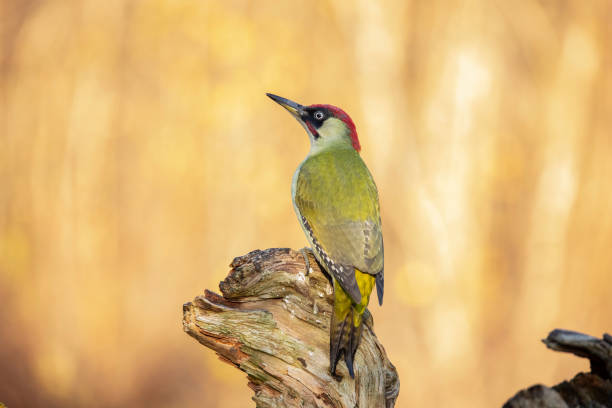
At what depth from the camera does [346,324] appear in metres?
2.46

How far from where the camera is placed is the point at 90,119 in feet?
14.2

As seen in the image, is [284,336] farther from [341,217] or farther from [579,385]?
[579,385]

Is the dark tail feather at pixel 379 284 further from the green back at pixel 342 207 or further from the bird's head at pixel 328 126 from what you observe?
the bird's head at pixel 328 126

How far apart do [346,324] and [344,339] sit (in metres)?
0.06

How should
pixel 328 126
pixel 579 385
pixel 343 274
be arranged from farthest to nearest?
1. pixel 328 126
2. pixel 343 274
3. pixel 579 385

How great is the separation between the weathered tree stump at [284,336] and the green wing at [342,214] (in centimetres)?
19

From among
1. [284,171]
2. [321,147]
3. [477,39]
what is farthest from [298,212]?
[477,39]

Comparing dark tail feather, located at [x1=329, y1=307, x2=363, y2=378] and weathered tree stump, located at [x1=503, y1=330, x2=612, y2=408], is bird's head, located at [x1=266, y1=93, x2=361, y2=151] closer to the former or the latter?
dark tail feather, located at [x1=329, y1=307, x2=363, y2=378]

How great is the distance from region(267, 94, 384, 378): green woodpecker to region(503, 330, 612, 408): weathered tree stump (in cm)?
67

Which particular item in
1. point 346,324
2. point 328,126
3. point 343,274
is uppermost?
point 328,126

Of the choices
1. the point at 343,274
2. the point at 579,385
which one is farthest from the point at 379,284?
the point at 579,385

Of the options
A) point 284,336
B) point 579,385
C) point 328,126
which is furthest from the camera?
point 328,126

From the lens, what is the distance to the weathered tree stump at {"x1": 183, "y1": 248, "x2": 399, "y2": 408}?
2463 mm

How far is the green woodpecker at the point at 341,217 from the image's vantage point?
2.45m
